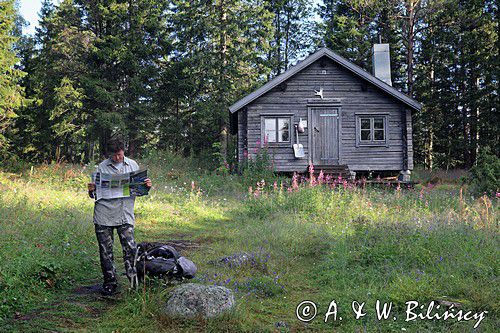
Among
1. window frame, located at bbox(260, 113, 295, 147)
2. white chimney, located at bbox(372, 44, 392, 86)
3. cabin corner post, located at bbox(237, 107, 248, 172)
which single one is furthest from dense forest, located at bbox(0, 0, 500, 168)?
window frame, located at bbox(260, 113, 295, 147)

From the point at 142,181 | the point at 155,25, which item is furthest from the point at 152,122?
the point at 142,181

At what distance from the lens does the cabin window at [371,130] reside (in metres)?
20.0

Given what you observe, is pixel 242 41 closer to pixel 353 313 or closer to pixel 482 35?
pixel 482 35

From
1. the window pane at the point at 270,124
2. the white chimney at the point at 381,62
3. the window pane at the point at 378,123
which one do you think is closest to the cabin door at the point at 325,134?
the window pane at the point at 270,124

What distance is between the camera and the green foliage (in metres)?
12.1

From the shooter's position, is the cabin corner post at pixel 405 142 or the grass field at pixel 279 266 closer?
the grass field at pixel 279 266

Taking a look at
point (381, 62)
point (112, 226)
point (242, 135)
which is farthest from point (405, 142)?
point (112, 226)

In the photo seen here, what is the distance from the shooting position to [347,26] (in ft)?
105

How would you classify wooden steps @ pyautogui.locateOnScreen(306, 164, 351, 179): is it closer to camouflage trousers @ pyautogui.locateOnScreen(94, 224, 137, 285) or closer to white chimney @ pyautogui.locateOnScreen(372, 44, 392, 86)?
white chimney @ pyautogui.locateOnScreen(372, 44, 392, 86)

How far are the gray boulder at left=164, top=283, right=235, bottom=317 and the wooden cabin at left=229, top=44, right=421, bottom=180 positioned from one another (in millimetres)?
15451

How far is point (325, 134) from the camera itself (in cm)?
1994

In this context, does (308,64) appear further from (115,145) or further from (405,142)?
(115,145)

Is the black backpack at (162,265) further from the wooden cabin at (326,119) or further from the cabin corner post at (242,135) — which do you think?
the cabin corner post at (242,135)

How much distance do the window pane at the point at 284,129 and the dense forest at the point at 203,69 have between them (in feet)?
16.9
